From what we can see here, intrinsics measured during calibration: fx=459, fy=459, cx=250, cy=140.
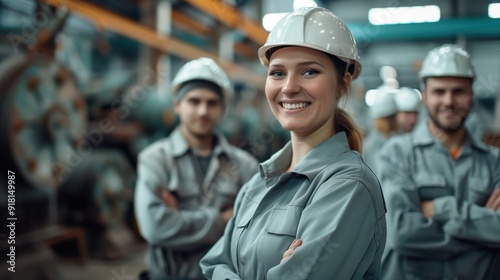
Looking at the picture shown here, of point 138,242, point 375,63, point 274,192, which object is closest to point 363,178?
point 274,192

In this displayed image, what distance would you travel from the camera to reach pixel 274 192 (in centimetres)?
146

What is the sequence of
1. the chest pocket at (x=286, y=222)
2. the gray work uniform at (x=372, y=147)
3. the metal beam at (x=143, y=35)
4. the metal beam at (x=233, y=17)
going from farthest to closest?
the metal beam at (x=233, y=17) → the metal beam at (x=143, y=35) → the gray work uniform at (x=372, y=147) → the chest pocket at (x=286, y=222)

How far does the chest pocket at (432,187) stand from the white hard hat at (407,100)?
92.5 inches

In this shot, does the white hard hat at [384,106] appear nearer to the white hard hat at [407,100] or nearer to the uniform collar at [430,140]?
the white hard hat at [407,100]

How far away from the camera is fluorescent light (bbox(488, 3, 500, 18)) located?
2985 mm

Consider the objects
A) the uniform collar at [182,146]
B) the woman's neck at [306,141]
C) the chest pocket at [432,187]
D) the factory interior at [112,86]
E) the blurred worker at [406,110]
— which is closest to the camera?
the woman's neck at [306,141]

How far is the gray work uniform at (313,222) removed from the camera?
1.21 metres

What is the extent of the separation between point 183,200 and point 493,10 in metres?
2.38

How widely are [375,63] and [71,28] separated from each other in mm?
3038

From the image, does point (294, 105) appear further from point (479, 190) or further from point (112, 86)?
point (112, 86)

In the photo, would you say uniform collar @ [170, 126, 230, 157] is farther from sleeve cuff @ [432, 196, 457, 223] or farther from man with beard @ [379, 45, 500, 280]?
sleeve cuff @ [432, 196, 457, 223]

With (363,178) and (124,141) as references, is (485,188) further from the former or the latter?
(124,141)

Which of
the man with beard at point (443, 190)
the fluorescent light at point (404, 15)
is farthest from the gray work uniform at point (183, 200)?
the fluorescent light at point (404, 15)

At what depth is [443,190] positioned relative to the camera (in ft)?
7.04
